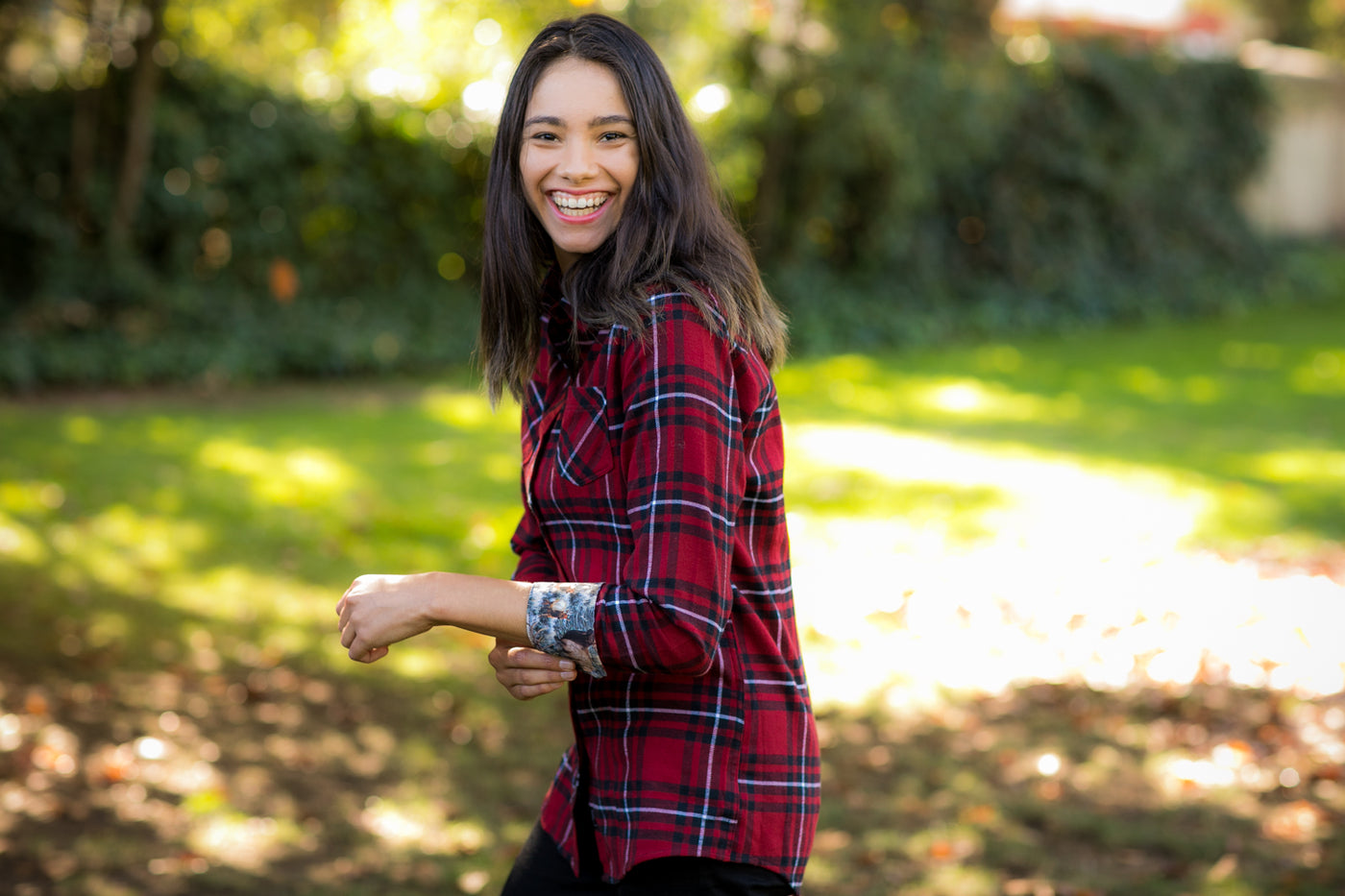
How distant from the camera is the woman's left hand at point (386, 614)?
186 cm

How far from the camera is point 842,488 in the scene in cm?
898

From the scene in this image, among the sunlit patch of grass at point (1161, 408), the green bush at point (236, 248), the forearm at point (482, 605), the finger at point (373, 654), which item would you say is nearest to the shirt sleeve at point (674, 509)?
the forearm at point (482, 605)

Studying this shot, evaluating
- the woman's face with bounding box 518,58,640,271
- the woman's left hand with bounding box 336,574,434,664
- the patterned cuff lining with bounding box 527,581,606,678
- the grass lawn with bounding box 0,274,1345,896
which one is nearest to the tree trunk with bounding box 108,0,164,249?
the grass lawn with bounding box 0,274,1345,896

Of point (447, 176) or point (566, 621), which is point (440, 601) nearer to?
point (566, 621)

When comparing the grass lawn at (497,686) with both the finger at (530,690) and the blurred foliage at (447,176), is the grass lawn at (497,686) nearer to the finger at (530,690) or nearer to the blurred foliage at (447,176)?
the blurred foliage at (447,176)

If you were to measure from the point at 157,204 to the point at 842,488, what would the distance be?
7476 millimetres

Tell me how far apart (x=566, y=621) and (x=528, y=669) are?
0.46 ft

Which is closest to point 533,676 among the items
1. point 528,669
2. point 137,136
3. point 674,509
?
point 528,669

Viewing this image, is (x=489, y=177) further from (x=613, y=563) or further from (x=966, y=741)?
(x=966, y=741)

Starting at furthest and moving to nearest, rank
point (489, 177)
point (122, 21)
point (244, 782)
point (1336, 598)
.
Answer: point (122, 21) → point (1336, 598) → point (244, 782) → point (489, 177)

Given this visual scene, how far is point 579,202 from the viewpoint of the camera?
2025 millimetres

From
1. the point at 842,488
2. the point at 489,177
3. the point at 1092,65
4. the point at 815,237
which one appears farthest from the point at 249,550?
the point at 1092,65

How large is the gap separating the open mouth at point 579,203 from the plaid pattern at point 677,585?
0.47 feet

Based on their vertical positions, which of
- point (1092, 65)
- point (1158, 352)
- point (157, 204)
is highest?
point (1092, 65)
